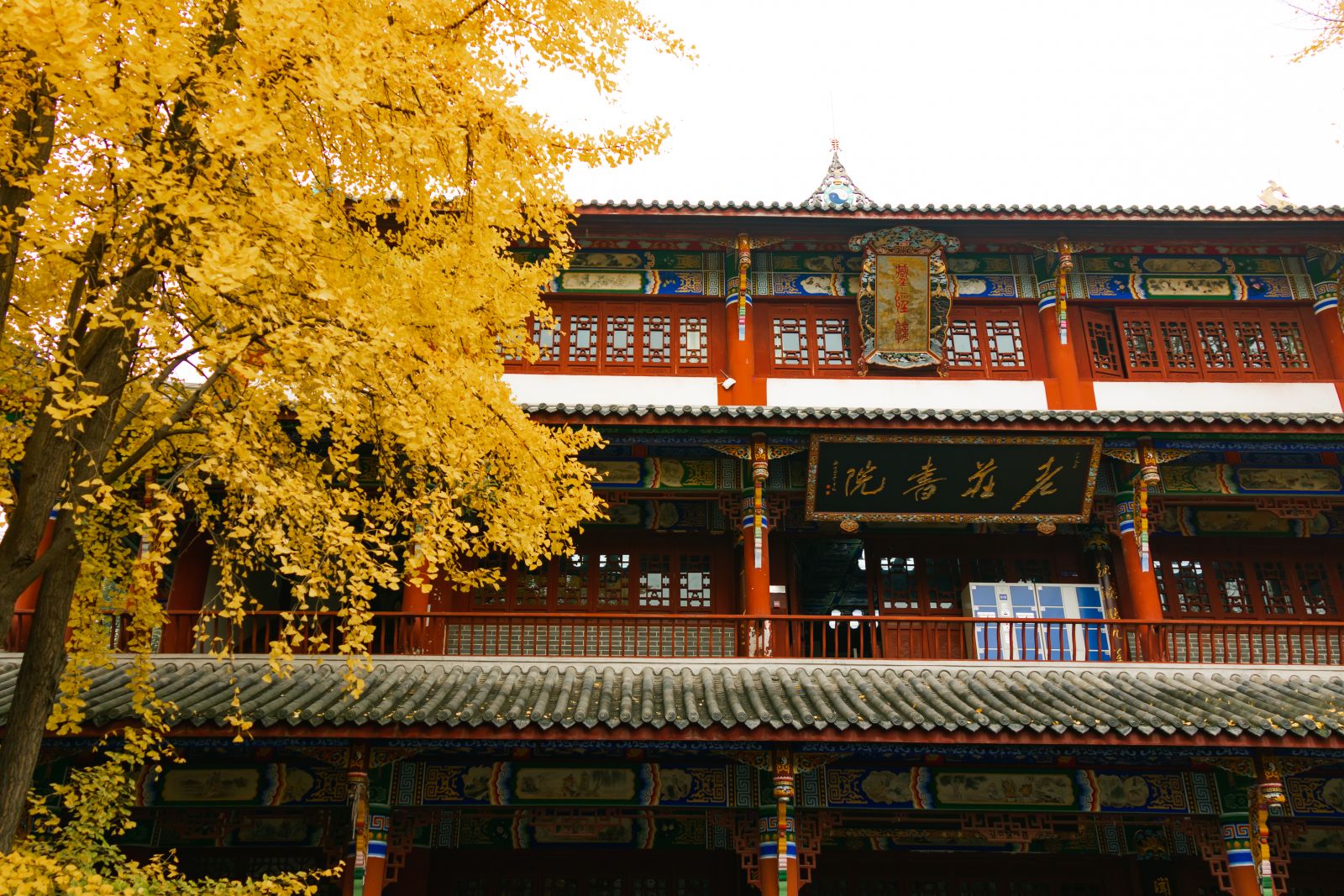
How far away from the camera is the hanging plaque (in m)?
11.7

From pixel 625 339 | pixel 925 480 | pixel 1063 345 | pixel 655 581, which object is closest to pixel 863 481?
pixel 925 480

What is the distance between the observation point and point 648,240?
12055 mm

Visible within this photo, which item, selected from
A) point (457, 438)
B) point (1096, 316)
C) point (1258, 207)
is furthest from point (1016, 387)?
point (457, 438)

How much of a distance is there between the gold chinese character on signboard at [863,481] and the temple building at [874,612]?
0.07 feet

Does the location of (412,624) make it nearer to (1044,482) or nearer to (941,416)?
(941,416)

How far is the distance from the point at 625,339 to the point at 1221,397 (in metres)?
6.80

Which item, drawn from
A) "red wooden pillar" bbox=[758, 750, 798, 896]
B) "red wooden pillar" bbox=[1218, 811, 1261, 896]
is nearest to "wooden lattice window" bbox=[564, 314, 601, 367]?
"red wooden pillar" bbox=[758, 750, 798, 896]

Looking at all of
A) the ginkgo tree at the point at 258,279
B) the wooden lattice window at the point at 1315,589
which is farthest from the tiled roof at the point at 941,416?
the ginkgo tree at the point at 258,279

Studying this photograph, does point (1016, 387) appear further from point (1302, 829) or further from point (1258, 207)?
point (1302, 829)

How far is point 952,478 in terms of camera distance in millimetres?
10734

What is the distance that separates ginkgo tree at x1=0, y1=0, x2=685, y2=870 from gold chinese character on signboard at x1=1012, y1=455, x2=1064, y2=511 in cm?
583

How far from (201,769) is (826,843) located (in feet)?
19.0

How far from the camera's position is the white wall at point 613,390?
37.9 ft

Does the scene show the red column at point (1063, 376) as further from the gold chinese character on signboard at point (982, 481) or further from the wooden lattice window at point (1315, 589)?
the wooden lattice window at point (1315, 589)
